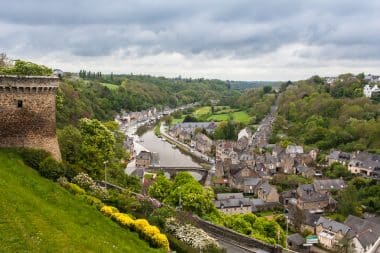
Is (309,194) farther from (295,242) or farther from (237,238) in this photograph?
(237,238)

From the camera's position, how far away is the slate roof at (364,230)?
4584cm

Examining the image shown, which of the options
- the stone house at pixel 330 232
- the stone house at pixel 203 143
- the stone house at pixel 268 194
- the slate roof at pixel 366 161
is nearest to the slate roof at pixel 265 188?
the stone house at pixel 268 194

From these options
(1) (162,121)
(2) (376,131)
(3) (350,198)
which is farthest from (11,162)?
(1) (162,121)

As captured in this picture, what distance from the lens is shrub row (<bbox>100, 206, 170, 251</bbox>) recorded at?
1791 cm

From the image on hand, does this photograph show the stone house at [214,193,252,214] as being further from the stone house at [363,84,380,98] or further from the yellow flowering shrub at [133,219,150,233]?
the stone house at [363,84,380,98]

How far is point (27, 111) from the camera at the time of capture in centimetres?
2162

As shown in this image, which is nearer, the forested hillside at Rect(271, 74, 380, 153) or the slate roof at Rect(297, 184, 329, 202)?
the slate roof at Rect(297, 184, 329, 202)

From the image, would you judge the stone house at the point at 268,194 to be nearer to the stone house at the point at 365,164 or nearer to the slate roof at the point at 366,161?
the stone house at the point at 365,164

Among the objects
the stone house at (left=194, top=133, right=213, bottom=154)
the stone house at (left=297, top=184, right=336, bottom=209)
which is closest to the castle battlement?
the stone house at (left=297, top=184, right=336, bottom=209)

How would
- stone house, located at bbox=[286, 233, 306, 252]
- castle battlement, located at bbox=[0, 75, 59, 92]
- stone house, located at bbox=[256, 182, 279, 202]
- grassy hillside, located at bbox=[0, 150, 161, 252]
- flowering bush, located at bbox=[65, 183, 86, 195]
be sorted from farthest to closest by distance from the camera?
stone house, located at bbox=[256, 182, 279, 202], stone house, located at bbox=[286, 233, 306, 252], castle battlement, located at bbox=[0, 75, 59, 92], flowering bush, located at bbox=[65, 183, 86, 195], grassy hillside, located at bbox=[0, 150, 161, 252]

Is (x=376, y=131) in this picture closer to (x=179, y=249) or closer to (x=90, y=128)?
(x=90, y=128)

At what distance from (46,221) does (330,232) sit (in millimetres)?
39195

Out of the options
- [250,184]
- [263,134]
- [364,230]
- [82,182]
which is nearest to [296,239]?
[364,230]

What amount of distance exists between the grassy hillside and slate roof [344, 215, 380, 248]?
3458 centimetres
